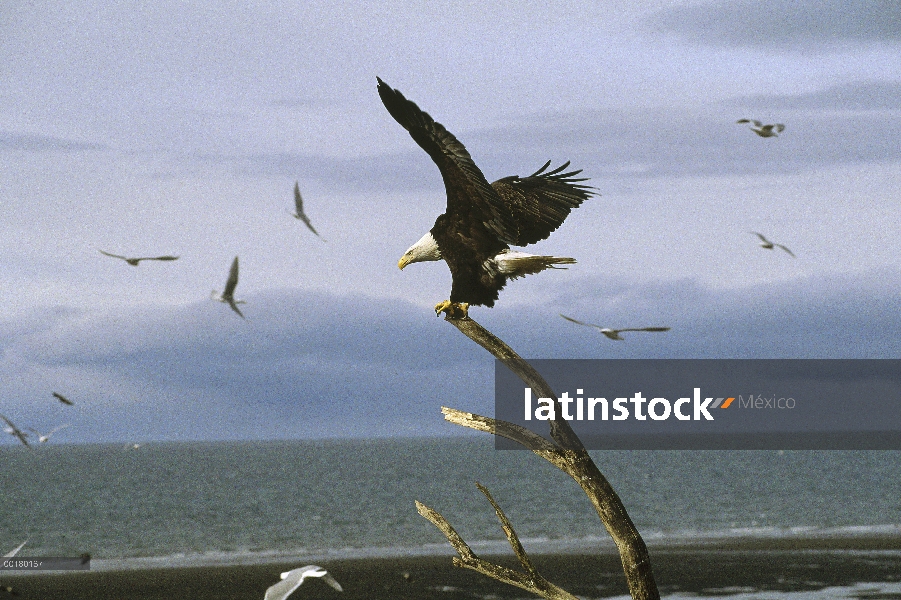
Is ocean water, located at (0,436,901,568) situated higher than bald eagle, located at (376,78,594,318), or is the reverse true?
bald eagle, located at (376,78,594,318)

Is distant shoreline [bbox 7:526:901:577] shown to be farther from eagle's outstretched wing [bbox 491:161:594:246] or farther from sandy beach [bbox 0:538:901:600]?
eagle's outstretched wing [bbox 491:161:594:246]

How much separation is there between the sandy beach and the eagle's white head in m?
19.3

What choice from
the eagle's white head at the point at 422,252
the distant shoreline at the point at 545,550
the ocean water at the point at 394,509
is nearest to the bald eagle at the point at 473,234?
the eagle's white head at the point at 422,252

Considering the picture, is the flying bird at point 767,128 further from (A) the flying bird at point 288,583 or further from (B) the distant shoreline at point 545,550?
(B) the distant shoreline at point 545,550

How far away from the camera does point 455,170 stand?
7.64 metres

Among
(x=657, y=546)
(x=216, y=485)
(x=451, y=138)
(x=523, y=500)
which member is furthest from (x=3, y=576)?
(x=216, y=485)

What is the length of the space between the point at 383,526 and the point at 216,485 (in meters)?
40.7

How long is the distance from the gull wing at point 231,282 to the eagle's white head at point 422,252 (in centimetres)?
475

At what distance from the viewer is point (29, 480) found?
97.3m

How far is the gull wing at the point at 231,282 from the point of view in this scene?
1280 cm

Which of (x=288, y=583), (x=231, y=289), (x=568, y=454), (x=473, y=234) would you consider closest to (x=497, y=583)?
(x=288, y=583)

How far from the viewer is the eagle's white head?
8.44m

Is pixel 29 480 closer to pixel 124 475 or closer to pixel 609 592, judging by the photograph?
pixel 124 475

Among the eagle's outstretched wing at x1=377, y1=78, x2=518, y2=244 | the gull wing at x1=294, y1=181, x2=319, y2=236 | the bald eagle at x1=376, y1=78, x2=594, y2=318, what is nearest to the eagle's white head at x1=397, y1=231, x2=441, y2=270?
the bald eagle at x1=376, y1=78, x2=594, y2=318
